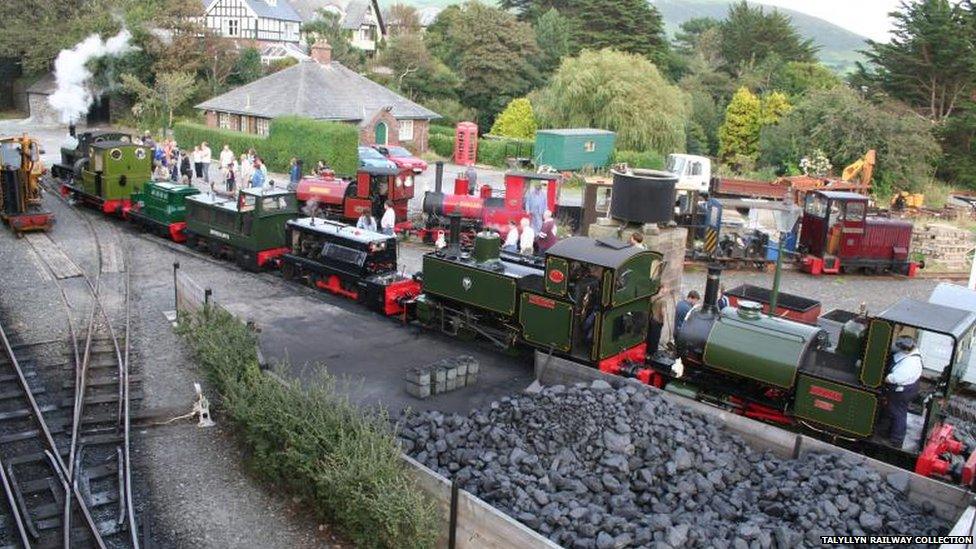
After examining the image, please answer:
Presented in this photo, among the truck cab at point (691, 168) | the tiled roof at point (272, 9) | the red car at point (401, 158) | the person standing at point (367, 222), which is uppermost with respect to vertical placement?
the tiled roof at point (272, 9)

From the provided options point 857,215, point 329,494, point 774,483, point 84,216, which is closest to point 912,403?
point 774,483

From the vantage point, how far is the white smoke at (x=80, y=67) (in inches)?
1785

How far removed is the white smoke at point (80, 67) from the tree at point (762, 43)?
4398 centimetres

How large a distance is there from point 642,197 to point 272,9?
5633 centimetres

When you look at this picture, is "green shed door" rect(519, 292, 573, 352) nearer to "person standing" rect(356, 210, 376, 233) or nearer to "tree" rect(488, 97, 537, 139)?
"person standing" rect(356, 210, 376, 233)

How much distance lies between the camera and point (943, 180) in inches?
1615

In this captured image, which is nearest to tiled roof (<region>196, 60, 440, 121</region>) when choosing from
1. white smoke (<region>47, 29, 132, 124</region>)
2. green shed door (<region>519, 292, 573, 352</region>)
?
white smoke (<region>47, 29, 132, 124</region>)

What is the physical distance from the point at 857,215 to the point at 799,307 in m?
8.65

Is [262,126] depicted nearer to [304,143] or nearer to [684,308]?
[304,143]

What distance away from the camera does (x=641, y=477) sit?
352 inches

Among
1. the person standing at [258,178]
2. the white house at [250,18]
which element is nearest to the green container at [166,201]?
the person standing at [258,178]

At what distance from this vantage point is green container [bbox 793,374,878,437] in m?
9.76

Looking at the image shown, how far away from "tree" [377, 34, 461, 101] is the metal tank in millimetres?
41210

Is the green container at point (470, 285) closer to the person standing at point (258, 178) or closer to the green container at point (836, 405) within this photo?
the green container at point (836, 405)
